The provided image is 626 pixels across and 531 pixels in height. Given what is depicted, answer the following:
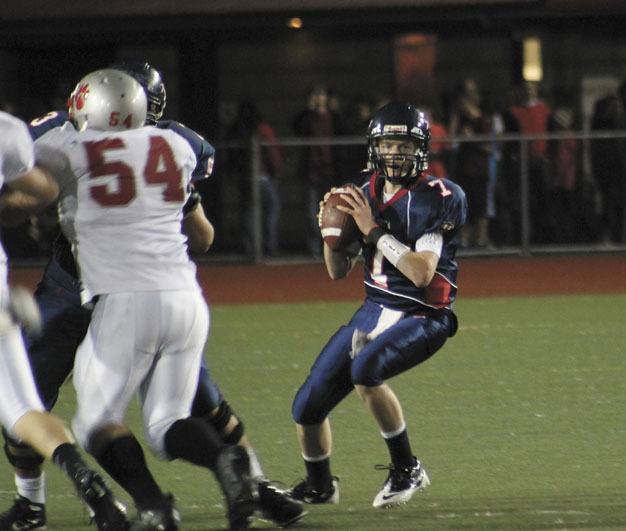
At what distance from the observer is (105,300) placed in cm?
469

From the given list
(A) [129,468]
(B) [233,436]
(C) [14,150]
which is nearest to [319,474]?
(B) [233,436]

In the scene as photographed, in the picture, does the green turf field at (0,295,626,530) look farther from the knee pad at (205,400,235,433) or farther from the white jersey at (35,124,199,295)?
the white jersey at (35,124,199,295)

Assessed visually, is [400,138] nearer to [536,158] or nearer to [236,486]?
[236,486]

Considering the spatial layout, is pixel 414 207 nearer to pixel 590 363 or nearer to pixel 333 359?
pixel 333 359

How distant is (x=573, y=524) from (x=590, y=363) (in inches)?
144

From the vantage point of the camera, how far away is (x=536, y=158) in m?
14.6

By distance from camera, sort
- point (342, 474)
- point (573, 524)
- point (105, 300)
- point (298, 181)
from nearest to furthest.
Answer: point (105, 300)
point (573, 524)
point (342, 474)
point (298, 181)

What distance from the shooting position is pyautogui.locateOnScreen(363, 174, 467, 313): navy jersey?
554cm

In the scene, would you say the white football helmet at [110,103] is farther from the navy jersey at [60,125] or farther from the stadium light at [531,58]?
the stadium light at [531,58]

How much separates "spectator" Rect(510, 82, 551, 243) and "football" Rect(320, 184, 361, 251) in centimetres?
919

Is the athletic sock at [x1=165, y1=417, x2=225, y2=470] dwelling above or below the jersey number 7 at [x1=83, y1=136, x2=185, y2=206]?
below

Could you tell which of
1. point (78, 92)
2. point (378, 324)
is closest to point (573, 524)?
point (378, 324)

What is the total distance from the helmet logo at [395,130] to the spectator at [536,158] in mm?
9175

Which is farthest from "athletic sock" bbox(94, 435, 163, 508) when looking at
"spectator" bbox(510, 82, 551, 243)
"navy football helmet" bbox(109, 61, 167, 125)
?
"spectator" bbox(510, 82, 551, 243)
